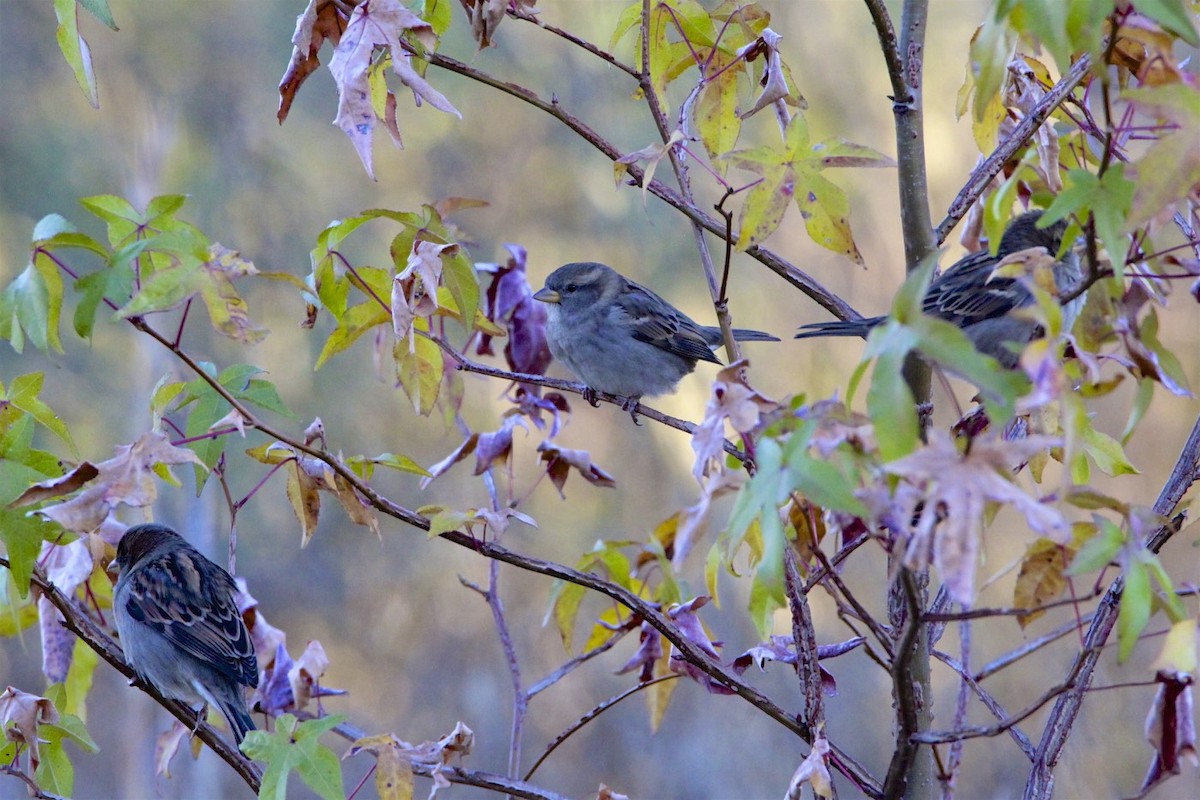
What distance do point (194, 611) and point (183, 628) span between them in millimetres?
92

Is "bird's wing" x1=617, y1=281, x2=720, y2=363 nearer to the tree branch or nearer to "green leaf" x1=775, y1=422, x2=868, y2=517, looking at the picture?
the tree branch

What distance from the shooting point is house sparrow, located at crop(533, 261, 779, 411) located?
4.25 metres

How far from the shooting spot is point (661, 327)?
4398mm

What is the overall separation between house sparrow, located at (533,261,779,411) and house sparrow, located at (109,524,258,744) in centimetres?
148

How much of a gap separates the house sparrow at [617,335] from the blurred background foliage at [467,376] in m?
2.60

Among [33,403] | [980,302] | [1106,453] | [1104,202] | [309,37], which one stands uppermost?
[980,302]

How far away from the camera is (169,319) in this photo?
7234 millimetres

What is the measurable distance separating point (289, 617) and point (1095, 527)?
7.82m

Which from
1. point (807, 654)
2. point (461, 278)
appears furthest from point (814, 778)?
point (461, 278)

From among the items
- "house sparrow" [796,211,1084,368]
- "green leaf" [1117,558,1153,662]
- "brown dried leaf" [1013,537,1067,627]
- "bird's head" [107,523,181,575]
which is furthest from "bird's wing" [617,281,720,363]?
"green leaf" [1117,558,1153,662]

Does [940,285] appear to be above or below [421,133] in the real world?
below

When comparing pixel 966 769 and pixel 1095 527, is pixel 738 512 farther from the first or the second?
→ pixel 966 769

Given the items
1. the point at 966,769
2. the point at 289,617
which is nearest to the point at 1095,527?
the point at 966,769

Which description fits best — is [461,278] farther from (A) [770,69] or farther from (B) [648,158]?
(A) [770,69]
